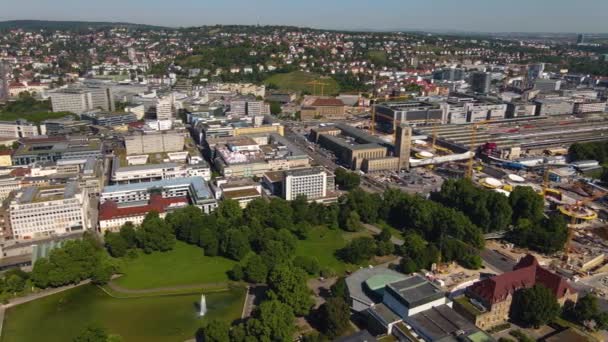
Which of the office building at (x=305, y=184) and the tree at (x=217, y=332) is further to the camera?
the office building at (x=305, y=184)

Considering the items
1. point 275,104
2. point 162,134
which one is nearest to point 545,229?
point 162,134

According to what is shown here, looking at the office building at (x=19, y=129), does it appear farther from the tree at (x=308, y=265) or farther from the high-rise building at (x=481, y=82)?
the high-rise building at (x=481, y=82)

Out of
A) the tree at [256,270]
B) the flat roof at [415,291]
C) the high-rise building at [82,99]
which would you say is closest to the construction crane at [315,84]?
the high-rise building at [82,99]

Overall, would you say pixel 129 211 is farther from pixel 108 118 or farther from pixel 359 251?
pixel 108 118

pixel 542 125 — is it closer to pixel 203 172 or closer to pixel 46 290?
pixel 203 172

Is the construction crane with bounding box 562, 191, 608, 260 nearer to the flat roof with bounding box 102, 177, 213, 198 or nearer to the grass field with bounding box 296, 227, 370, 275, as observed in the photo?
the grass field with bounding box 296, 227, 370, 275
